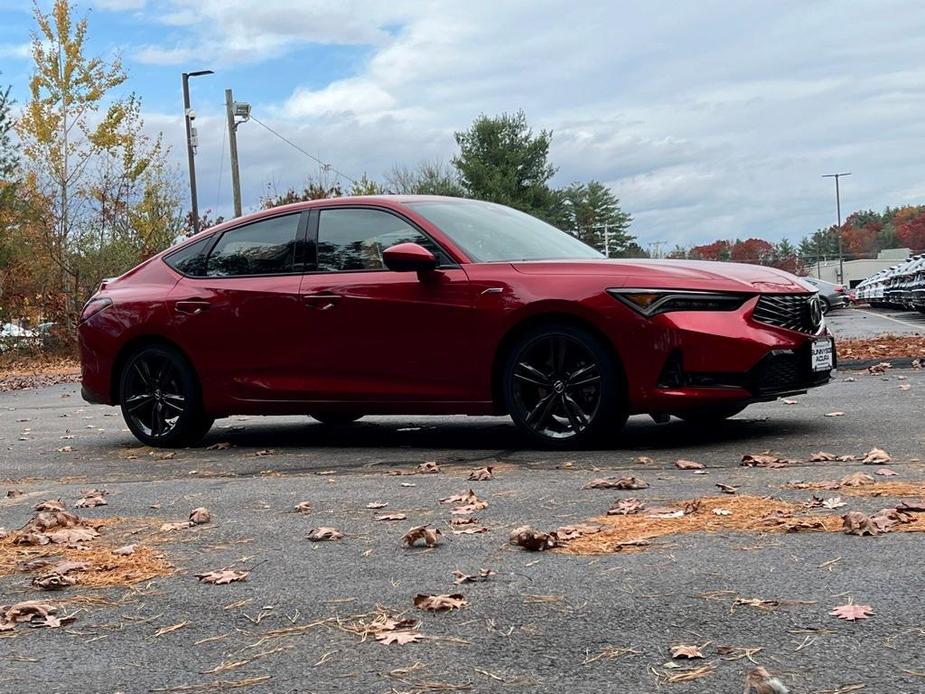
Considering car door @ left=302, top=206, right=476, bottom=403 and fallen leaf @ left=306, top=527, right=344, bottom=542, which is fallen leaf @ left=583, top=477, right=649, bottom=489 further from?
car door @ left=302, top=206, right=476, bottom=403

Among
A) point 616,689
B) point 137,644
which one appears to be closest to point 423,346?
point 137,644

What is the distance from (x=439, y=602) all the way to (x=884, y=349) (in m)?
11.6

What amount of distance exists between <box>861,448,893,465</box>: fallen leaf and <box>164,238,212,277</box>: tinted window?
4.59 m

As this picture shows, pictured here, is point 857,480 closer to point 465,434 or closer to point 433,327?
point 433,327

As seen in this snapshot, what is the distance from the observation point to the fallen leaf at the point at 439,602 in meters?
3.74

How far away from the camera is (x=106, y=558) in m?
4.77

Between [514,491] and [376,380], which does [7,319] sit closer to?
[376,380]

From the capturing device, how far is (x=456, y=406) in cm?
747

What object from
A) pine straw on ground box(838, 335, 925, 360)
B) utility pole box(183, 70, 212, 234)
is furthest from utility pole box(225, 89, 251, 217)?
pine straw on ground box(838, 335, 925, 360)

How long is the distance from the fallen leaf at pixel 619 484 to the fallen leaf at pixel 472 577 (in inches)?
64.6

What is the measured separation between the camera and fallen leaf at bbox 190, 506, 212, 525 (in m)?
5.43

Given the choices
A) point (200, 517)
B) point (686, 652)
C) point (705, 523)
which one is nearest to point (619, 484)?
point (705, 523)

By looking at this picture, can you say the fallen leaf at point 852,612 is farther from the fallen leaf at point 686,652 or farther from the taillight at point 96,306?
the taillight at point 96,306

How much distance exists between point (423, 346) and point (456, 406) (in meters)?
0.41
